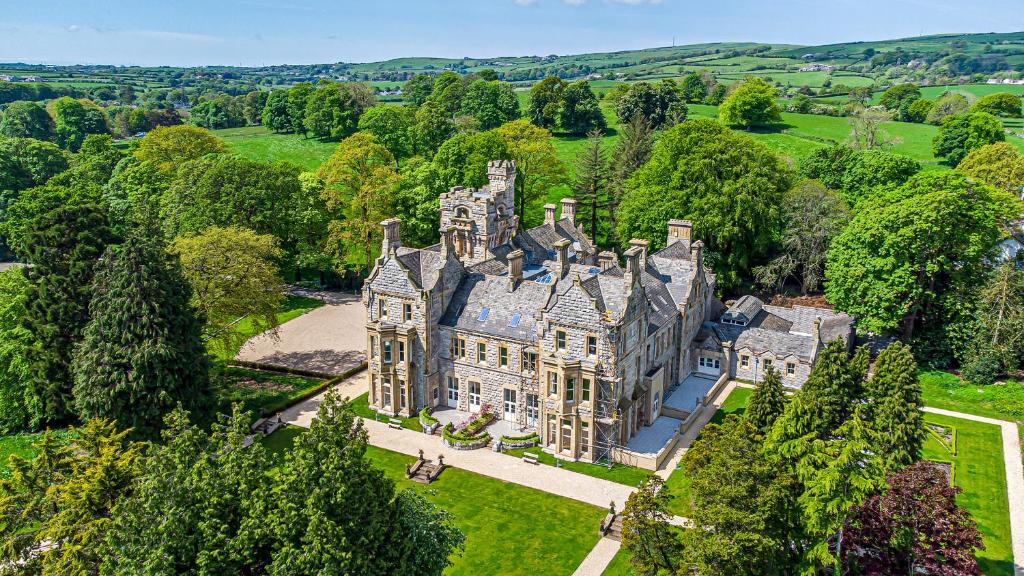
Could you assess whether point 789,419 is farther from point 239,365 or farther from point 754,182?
point 239,365

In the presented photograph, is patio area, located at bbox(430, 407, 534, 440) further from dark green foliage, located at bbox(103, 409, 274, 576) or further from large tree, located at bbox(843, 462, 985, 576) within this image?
dark green foliage, located at bbox(103, 409, 274, 576)

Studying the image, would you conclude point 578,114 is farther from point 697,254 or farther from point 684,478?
point 684,478

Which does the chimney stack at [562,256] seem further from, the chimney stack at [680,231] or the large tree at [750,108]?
the large tree at [750,108]

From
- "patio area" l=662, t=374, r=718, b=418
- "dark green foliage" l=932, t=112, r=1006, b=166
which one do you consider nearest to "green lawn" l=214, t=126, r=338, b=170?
"patio area" l=662, t=374, r=718, b=418

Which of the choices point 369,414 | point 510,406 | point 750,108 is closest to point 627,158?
point 510,406

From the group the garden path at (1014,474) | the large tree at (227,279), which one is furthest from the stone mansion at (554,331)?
the large tree at (227,279)

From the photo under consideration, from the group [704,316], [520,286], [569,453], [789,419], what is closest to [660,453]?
[569,453]
